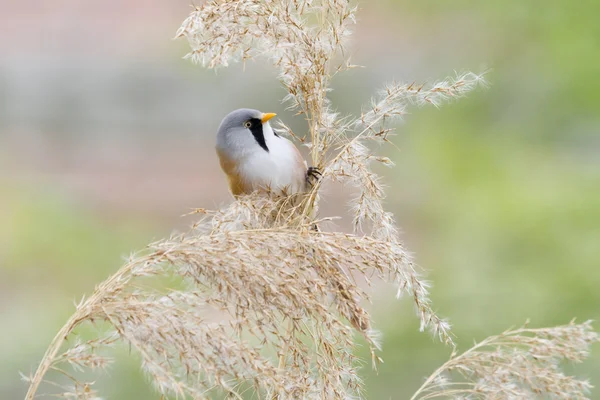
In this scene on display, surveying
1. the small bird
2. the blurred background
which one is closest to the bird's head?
the small bird

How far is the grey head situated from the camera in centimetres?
246

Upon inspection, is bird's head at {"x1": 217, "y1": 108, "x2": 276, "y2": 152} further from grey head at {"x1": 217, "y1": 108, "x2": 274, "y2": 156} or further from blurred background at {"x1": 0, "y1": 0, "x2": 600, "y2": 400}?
blurred background at {"x1": 0, "y1": 0, "x2": 600, "y2": 400}

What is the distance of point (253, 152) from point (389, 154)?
22.3 feet

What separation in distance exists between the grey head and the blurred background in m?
1.22

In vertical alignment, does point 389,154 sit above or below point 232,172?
above

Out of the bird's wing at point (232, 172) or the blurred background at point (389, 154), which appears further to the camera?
the blurred background at point (389, 154)

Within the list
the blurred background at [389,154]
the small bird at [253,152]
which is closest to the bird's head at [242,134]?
the small bird at [253,152]

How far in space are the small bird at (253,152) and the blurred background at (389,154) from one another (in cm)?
121

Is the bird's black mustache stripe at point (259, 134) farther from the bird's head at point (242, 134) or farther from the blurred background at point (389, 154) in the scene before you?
the blurred background at point (389, 154)

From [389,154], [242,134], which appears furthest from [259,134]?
[389,154]

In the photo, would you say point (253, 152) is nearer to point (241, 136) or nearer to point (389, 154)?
point (241, 136)

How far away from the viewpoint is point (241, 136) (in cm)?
248

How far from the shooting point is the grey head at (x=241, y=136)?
2465mm

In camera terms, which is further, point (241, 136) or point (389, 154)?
point (389, 154)
